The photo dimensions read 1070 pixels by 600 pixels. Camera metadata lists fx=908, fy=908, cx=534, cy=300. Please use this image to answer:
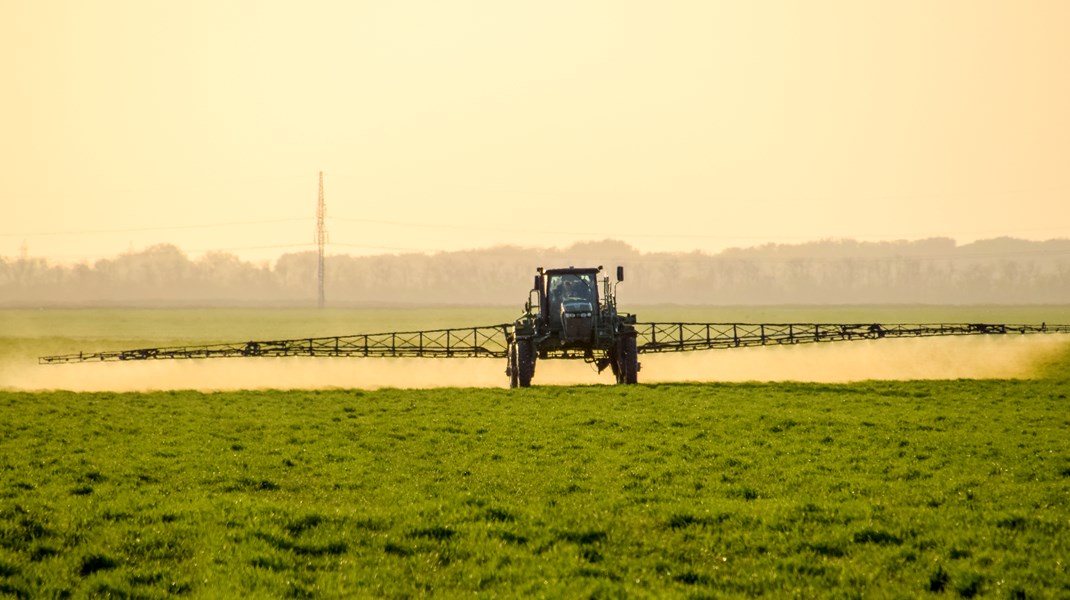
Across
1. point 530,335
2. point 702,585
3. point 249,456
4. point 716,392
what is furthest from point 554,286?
point 702,585

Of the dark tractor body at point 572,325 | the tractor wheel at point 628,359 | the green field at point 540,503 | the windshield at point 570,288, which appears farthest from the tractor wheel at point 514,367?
the green field at point 540,503

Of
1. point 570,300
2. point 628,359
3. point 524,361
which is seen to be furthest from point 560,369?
point 570,300

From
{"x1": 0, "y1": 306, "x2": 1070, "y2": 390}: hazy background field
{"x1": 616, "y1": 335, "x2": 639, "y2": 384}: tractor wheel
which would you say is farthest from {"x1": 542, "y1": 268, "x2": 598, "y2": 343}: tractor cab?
{"x1": 0, "y1": 306, "x2": 1070, "y2": 390}: hazy background field

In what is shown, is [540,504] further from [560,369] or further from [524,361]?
[560,369]

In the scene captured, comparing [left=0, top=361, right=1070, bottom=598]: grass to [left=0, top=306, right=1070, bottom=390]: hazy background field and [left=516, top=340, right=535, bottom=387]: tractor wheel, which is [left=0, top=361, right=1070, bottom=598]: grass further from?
[left=0, top=306, right=1070, bottom=390]: hazy background field

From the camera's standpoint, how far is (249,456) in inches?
735

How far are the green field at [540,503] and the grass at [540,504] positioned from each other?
0.05 meters

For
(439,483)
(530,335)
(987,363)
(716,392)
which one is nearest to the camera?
(439,483)

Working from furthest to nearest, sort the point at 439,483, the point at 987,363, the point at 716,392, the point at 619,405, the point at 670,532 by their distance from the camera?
the point at 987,363
the point at 716,392
the point at 619,405
the point at 439,483
the point at 670,532

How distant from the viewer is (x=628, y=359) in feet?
120

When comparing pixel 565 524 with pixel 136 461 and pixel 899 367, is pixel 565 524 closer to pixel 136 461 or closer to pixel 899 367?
pixel 136 461

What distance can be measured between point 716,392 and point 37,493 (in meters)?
21.8

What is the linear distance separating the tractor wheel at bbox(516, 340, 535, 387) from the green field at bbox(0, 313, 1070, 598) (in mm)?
9830

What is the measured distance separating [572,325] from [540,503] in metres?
21.3
